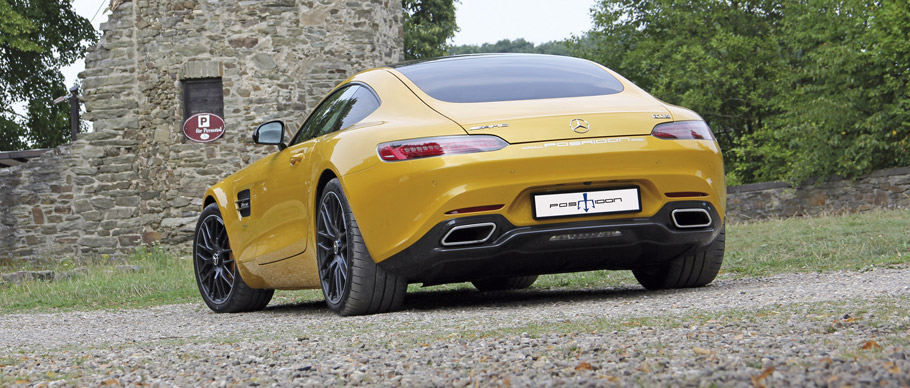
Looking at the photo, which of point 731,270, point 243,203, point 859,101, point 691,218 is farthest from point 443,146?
point 859,101

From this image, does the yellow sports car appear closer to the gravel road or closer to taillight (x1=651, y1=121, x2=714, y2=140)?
taillight (x1=651, y1=121, x2=714, y2=140)

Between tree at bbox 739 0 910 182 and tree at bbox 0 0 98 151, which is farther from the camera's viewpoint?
tree at bbox 0 0 98 151

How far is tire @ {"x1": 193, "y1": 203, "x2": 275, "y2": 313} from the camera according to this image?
7180 millimetres

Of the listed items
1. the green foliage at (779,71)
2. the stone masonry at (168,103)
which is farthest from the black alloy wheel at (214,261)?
the green foliage at (779,71)

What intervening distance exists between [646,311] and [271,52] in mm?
15011

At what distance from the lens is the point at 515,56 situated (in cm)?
631

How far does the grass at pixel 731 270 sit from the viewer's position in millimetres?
7871

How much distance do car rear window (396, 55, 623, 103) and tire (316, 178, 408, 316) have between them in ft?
2.62

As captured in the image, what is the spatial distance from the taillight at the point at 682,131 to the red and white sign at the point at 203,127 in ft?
48.1

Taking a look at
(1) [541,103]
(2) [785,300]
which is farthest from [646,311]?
(1) [541,103]

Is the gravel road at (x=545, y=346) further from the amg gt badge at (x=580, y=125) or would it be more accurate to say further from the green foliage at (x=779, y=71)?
the green foliage at (x=779, y=71)

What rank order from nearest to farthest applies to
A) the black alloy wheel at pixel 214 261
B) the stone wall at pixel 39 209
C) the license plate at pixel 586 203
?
the license plate at pixel 586 203, the black alloy wheel at pixel 214 261, the stone wall at pixel 39 209

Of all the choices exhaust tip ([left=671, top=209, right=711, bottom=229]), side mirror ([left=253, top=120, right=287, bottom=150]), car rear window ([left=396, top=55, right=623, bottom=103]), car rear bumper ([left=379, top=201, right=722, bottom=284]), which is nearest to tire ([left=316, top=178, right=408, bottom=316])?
car rear bumper ([left=379, top=201, right=722, bottom=284])

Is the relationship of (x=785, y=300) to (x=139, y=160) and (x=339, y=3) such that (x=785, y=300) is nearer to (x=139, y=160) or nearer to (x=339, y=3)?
(x=339, y=3)
